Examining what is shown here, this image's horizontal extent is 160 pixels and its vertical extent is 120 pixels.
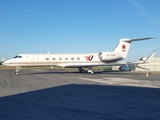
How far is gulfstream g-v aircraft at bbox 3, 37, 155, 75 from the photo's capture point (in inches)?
1172

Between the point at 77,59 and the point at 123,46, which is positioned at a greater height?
the point at 123,46

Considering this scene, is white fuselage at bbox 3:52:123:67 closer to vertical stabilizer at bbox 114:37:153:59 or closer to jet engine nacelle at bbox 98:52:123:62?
jet engine nacelle at bbox 98:52:123:62

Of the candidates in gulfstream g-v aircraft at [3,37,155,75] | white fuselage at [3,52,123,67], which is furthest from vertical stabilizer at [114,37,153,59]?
white fuselage at [3,52,123,67]

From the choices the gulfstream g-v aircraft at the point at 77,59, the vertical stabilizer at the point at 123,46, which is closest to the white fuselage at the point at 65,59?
the gulfstream g-v aircraft at the point at 77,59

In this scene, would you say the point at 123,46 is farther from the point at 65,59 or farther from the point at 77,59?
the point at 65,59

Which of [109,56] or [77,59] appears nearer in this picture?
[109,56]

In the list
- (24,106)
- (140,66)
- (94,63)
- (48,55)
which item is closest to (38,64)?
(48,55)

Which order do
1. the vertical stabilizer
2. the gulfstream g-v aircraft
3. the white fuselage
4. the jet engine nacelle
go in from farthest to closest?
the vertical stabilizer → the jet engine nacelle → the gulfstream g-v aircraft → the white fuselage

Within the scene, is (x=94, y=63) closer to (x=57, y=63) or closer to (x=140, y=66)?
(x=57, y=63)

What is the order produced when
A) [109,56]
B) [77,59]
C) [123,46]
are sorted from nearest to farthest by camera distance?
1. [109,56]
2. [77,59]
3. [123,46]

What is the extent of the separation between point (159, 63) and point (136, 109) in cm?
4895

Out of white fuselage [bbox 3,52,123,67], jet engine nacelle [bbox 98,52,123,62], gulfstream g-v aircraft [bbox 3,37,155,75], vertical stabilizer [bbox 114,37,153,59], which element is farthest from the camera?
vertical stabilizer [bbox 114,37,153,59]

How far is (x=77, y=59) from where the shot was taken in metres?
33.3

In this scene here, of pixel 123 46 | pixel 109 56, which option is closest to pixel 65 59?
pixel 109 56
